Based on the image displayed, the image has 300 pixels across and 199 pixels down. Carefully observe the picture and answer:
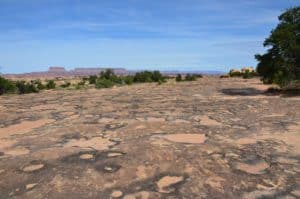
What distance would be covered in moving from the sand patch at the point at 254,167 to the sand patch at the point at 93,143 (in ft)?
7.43

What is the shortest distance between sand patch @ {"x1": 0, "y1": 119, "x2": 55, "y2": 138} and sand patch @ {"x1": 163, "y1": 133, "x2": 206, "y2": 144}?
3.30m

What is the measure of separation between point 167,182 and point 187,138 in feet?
7.25

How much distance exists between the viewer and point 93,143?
734 centimetres

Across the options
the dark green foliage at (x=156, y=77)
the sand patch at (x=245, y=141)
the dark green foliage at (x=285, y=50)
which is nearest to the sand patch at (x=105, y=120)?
the sand patch at (x=245, y=141)

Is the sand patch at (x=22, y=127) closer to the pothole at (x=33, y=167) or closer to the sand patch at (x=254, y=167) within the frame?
the pothole at (x=33, y=167)

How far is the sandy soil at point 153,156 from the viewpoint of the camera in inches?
206

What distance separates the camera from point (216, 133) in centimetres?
797

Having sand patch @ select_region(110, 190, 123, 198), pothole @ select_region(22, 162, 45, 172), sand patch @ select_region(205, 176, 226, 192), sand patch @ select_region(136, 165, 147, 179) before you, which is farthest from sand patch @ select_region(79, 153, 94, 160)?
sand patch @ select_region(205, 176, 226, 192)

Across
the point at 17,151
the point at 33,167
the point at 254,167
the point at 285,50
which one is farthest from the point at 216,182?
the point at 285,50

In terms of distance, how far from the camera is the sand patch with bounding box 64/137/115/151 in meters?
7.05

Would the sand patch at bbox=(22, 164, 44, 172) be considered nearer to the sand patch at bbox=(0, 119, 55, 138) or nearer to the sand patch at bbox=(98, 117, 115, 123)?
the sand patch at bbox=(0, 119, 55, 138)

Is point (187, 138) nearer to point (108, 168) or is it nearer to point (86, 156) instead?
point (86, 156)

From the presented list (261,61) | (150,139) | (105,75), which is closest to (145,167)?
(150,139)

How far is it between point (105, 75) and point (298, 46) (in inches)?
928
